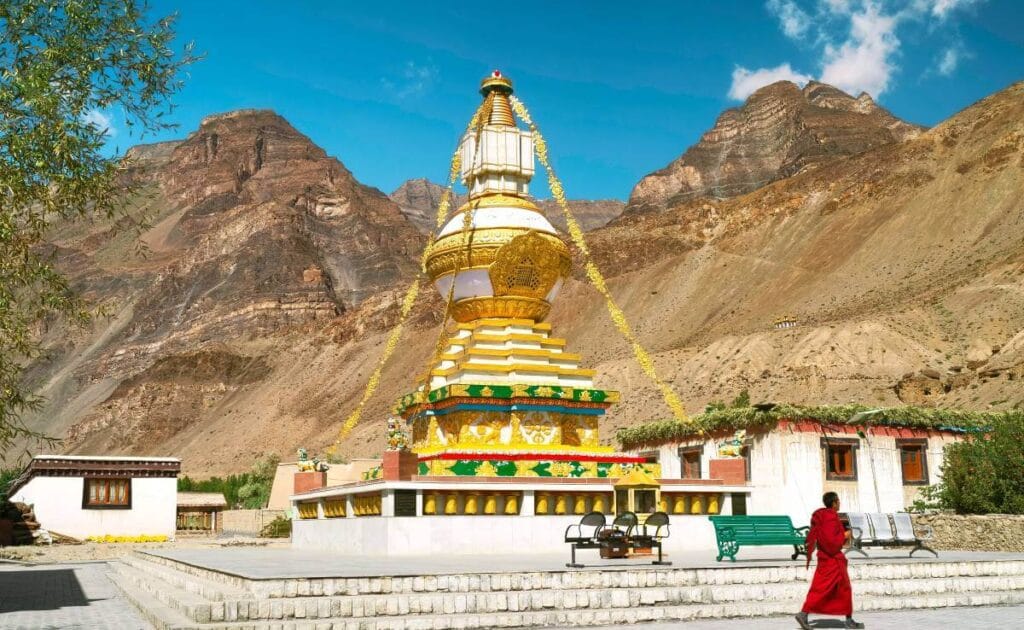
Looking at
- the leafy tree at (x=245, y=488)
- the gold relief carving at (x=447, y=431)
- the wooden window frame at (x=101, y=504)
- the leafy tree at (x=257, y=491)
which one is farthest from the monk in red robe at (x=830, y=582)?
the leafy tree at (x=257, y=491)

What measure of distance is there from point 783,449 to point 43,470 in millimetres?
25486

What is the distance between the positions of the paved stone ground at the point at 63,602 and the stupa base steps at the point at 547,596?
0.44 m

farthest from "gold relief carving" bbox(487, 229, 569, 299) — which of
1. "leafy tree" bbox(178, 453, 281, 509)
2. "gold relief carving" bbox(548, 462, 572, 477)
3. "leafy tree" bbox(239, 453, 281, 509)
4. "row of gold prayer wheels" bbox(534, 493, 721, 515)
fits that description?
"leafy tree" bbox(239, 453, 281, 509)

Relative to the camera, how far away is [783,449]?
2786cm

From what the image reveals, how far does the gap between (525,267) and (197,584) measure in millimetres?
13398

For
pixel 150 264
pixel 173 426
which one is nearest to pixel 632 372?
pixel 173 426

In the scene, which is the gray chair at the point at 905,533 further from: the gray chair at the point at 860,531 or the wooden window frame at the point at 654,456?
the wooden window frame at the point at 654,456

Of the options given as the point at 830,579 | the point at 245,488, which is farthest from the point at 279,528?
the point at 830,579

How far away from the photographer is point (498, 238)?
25.0 meters

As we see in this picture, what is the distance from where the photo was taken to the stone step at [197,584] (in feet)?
38.2

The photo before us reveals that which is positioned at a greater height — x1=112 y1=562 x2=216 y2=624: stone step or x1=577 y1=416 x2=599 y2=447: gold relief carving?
x1=577 y1=416 x2=599 y2=447: gold relief carving

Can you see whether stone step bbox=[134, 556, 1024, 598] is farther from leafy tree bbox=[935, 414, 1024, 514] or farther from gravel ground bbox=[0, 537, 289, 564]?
gravel ground bbox=[0, 537, 289, 564]

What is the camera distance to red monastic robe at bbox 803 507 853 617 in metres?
10.8

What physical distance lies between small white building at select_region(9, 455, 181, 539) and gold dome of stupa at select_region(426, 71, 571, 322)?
17.1m
